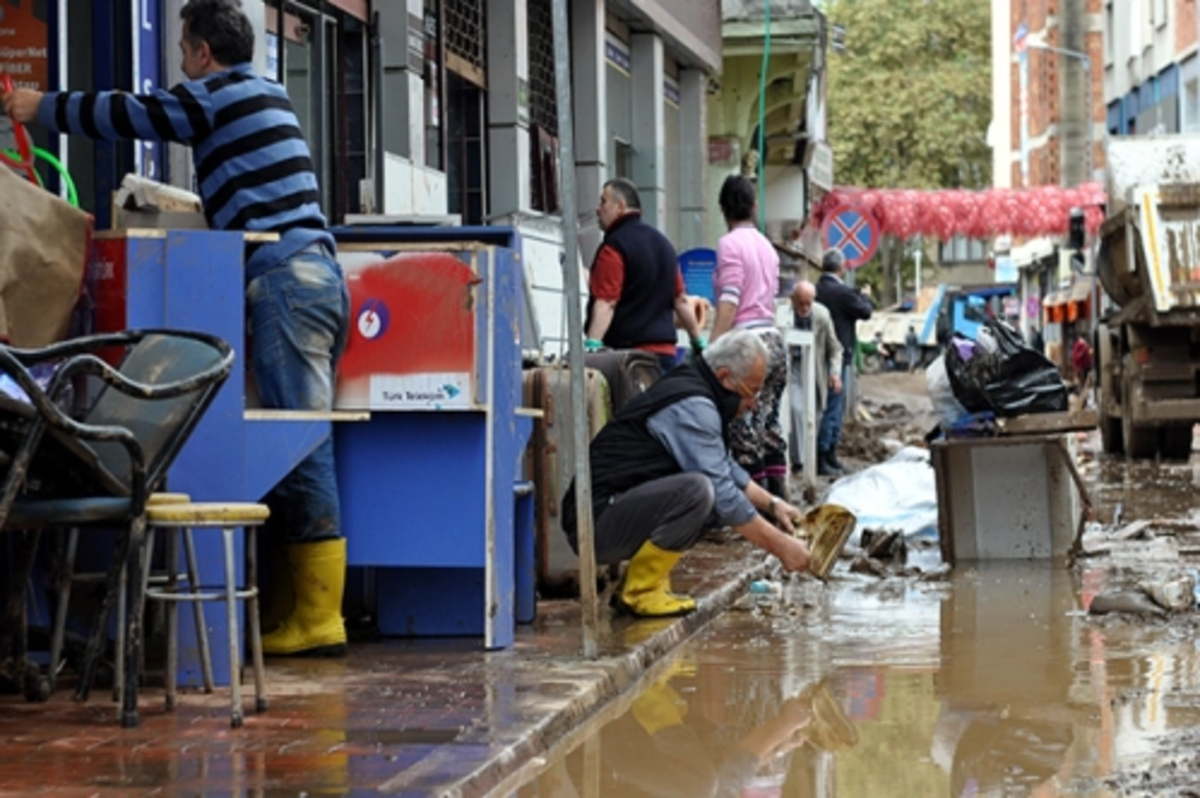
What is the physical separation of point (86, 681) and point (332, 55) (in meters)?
7.55

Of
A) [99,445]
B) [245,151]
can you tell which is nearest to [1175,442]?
[245,151]

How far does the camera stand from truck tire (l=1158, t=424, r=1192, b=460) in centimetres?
2300

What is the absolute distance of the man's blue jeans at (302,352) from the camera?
24.6ft

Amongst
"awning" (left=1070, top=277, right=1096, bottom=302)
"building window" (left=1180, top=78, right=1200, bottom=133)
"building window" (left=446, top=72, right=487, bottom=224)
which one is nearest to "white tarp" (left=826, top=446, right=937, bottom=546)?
"building window" (left=446, top=72, right=487, bottom=224)

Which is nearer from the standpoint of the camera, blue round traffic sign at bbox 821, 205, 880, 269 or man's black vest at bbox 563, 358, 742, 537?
man's black vest at bbox 563, 358, 742, 537

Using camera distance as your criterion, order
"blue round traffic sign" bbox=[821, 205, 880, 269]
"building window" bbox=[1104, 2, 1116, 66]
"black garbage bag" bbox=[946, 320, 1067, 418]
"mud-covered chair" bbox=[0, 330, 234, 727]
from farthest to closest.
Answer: "building window" bbox=[1104, 2, 1116, 66] → "blue round traffic sign" bbox=[821, 205, 880, 269] → "black garbage bag" bbox=[946, 320, 1067, 418] → "mud-covered chair" bbox=[0, 330, 234, 727]

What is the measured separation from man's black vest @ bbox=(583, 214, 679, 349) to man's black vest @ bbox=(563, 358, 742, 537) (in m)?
2.19

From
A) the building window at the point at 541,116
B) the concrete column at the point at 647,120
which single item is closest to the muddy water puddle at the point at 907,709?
the building window at the point at 541,116

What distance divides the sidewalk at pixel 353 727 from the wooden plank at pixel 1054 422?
4.02 meters

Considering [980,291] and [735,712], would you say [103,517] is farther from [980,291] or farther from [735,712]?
[980,291]

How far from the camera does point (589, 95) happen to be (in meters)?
20.5

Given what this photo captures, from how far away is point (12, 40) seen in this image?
9.14 metres

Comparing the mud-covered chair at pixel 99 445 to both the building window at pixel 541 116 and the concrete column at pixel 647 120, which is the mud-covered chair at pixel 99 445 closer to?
the building window at pixel 541 116

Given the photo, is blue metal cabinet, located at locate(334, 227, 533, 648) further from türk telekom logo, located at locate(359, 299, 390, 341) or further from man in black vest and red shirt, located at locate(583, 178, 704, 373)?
man in black vest and red shirt, located at locate(583, 178, 704, 373)
